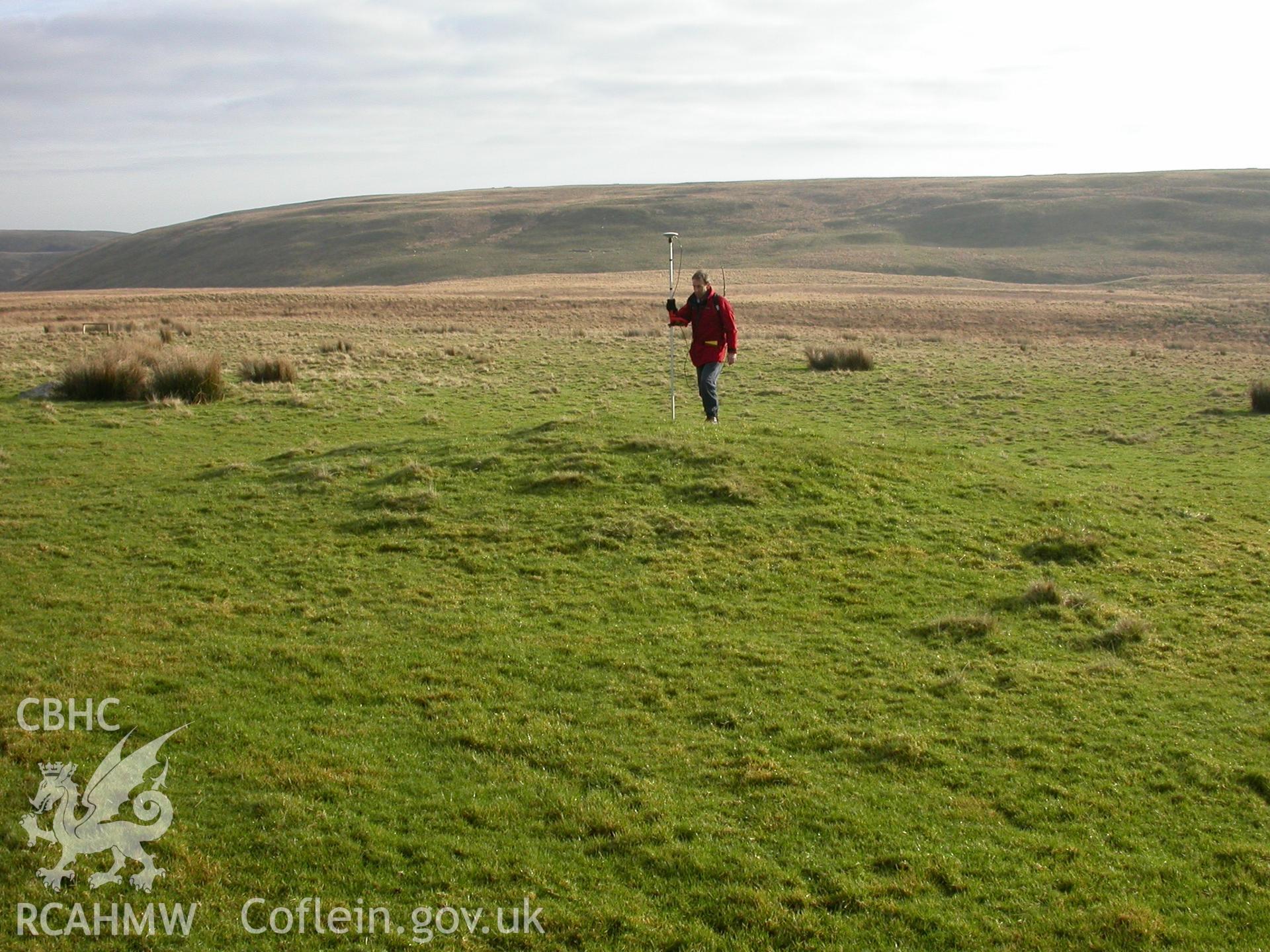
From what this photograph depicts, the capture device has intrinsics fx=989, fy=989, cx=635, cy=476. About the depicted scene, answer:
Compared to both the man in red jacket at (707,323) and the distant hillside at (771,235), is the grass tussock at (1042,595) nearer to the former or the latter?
the man in red jacket at (707,323)

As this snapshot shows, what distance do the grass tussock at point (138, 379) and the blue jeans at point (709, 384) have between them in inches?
471

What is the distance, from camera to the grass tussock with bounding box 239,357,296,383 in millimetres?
24531

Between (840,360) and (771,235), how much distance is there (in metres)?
96.6

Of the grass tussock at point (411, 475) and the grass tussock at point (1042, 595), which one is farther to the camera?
the grass tussock at point (411, 475)

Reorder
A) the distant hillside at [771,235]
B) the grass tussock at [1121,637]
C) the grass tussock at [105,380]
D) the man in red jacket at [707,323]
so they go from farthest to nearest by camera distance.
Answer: the distant hillside at [771,235], the grass tussock at [105,380], the man in red jacket at [707,323], the grass tussock at [1121,637]

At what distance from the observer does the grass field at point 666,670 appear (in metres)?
5.10

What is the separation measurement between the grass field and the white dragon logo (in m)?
0.10

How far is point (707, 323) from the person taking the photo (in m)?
14.6

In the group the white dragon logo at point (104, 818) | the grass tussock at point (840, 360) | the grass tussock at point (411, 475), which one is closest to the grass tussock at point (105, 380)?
the grass tussock at point (411, 475)

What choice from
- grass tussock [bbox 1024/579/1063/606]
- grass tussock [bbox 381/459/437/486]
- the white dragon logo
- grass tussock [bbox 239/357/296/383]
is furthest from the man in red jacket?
grass tussock [bbox 239/357/296/383]

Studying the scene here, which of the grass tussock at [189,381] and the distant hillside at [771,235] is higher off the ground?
the distant hillside at [771,235]

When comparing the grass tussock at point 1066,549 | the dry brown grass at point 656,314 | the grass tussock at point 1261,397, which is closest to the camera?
the grass tussock at point 1066,549

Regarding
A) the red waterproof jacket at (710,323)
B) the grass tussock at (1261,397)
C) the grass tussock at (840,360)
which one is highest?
the red waterproof jacket at (710,323)

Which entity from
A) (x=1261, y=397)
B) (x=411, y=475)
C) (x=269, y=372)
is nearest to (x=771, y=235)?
(x=1261, y=397)
